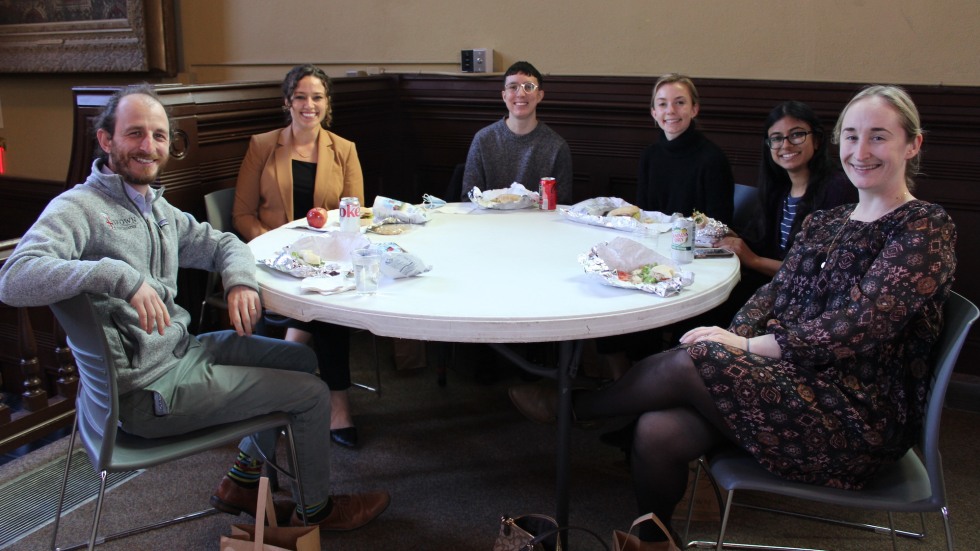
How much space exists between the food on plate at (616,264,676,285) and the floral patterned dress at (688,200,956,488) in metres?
0.21

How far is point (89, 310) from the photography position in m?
1.59

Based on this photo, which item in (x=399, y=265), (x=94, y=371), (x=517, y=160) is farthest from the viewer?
(x=517, y=160)

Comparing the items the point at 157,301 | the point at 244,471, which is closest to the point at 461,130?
the point at 244,471

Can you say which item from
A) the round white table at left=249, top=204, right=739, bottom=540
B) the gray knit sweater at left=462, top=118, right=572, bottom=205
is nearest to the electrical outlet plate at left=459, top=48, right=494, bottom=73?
the gray knit sweater at left=462, top=118, right=572, bottom=205

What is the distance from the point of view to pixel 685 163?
299 centimetres

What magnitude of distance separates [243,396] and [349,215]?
74cm

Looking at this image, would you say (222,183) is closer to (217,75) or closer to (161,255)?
(161,255)

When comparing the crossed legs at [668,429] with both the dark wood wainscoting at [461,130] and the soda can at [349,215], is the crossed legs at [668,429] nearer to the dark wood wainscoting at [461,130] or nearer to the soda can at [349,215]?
the soda can at [349,215]

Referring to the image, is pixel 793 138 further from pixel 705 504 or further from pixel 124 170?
pixel 124 170

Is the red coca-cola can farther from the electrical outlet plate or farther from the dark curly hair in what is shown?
the electrical outlet plate

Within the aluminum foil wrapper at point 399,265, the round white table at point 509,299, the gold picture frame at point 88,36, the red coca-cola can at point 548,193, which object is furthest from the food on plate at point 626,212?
the gold picture frame at point 88,36

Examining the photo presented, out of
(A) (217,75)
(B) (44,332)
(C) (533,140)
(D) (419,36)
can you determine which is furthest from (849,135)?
(A) (217,75)

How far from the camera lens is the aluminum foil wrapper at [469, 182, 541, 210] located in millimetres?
3012

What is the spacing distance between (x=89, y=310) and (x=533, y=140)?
2123 mm
